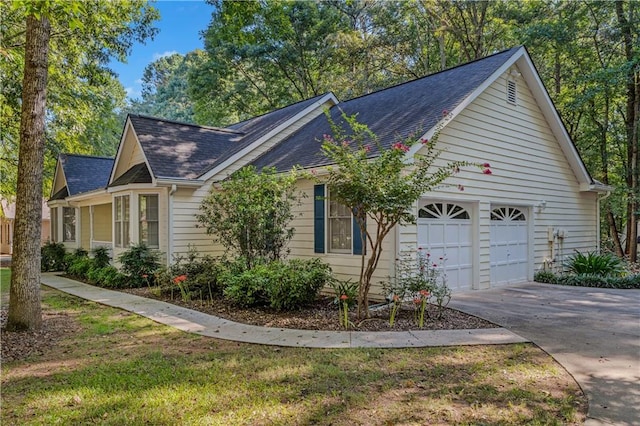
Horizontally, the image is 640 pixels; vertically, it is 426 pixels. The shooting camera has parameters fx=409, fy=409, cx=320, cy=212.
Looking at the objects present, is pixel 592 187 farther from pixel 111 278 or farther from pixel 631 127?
pixel 111 278

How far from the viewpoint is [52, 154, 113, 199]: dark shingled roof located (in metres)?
17.0

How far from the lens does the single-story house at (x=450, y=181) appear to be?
8.82 metres

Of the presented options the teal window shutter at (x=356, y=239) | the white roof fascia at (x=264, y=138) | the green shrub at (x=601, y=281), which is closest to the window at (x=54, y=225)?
the white roof fascia at (x=264, y=138)

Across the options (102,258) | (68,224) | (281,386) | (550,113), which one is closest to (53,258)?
(68,224)

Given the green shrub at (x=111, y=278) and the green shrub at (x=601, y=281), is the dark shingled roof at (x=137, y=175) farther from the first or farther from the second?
the green shrub at (x=601, y=281)

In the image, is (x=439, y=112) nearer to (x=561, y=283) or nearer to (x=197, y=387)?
(x=561, y=283)

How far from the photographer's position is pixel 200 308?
25.3 ft

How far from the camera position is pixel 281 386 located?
3928 mm

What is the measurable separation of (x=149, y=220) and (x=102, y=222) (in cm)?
761

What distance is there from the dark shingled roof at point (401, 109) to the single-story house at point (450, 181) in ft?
0.17

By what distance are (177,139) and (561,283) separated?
11612 mm

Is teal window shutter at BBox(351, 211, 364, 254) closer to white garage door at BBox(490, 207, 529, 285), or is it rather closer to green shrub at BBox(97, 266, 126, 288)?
white garage door at BBox(490, 207, 529, 285)

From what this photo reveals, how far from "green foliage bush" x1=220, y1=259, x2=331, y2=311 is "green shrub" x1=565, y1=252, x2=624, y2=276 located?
26.2ft

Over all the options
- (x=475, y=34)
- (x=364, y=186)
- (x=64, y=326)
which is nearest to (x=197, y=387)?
(x=364, y=186)
